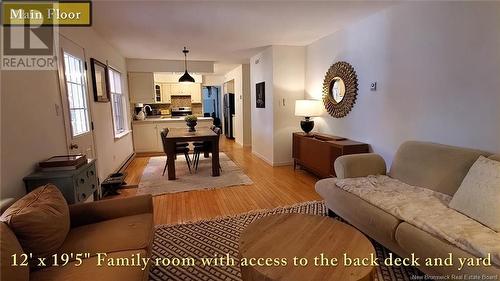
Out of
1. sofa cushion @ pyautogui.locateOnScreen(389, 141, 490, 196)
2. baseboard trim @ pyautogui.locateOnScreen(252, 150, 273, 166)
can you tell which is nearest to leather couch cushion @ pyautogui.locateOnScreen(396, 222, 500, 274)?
sofa cushion @ pyautogui.locateOnScreen(389, 141, 490, 196)

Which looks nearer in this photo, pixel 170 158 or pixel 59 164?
pixel 59 164

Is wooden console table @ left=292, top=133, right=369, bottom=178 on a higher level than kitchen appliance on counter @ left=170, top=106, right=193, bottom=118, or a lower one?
lower

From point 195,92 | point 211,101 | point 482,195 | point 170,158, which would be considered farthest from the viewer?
point 211,101

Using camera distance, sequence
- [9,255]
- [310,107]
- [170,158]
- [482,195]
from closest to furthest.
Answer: [9,255]
[482,195]
[170,158]
[310,107]

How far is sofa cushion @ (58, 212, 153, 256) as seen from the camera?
1459mm

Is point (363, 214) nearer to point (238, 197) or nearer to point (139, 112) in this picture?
point (238, 197)

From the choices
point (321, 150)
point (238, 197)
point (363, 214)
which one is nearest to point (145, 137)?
point (238, 197)

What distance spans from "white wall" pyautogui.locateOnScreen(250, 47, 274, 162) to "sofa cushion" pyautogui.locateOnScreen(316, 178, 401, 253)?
2.50 metres

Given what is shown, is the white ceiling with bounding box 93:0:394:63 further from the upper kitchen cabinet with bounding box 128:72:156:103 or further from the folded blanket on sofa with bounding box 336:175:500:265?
the folded blanket on sofa with bounding box 336:175:500:265

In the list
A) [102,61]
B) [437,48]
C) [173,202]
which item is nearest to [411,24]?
[437,48]

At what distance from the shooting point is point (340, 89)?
12.8 feet

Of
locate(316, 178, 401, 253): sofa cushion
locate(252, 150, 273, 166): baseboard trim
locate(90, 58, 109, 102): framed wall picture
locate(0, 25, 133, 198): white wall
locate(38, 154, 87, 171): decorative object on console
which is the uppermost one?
locate(90, 58, 109, 102): framed wall picture

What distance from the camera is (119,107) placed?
550 cm

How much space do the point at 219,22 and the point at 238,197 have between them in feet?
7.66
